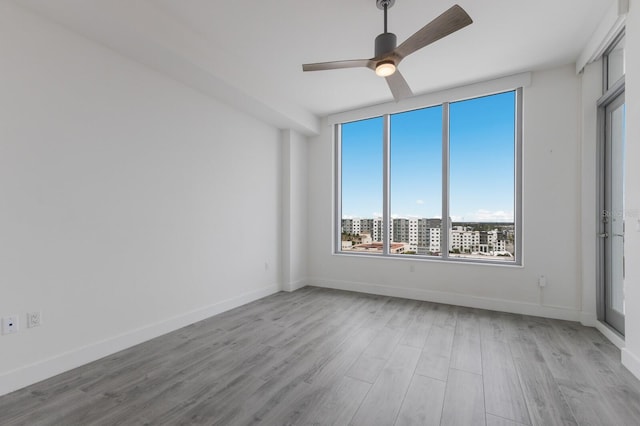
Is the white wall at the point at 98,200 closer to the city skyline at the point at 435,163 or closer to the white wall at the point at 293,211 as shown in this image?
the white wall at the point at 293,211

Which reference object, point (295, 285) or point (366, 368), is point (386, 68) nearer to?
point (366, 368)

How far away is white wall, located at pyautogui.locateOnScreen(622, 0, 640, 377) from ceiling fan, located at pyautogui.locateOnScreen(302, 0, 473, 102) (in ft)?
4.87

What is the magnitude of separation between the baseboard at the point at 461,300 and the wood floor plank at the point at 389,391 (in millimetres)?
1624

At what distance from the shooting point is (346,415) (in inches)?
67.1

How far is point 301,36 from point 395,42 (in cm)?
106

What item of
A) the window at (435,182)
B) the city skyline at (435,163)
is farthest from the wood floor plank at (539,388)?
the city skyline at (435,163)

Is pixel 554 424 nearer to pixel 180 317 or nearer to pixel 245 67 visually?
pixel 180 317

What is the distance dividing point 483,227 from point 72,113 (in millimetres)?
4573

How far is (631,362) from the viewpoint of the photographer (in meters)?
2.14

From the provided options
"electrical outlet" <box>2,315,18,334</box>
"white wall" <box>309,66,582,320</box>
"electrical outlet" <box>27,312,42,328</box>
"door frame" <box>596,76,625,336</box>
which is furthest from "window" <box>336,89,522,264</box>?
"electrical outlet" <box>2,315,18,334</box>

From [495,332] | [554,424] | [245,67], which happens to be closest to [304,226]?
[245,67]

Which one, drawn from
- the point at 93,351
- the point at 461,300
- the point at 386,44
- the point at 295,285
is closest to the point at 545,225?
the point at 461,300

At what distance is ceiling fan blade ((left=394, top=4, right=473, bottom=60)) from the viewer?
1729 millimetres

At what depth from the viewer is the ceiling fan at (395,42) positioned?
1.78 metres
